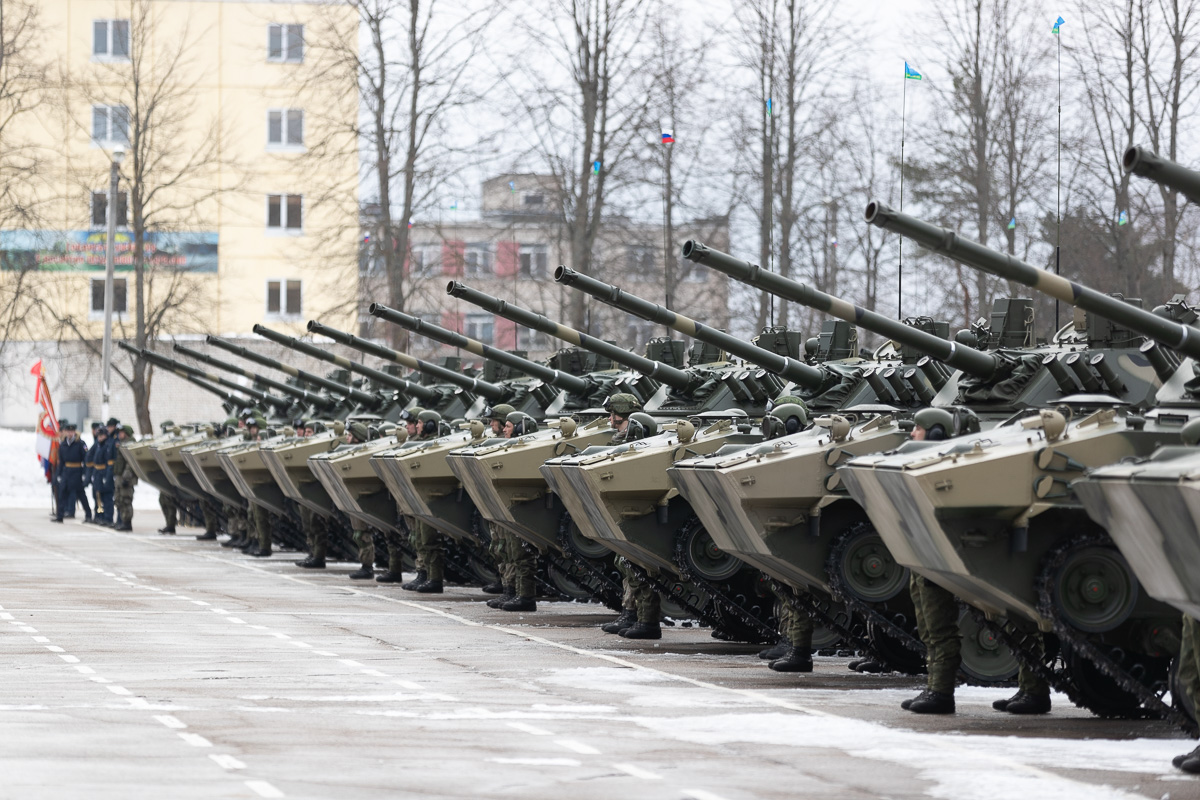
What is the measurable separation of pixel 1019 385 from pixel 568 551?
588cm

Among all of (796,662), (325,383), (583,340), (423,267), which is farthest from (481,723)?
(423,267)

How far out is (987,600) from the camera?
12.2 m

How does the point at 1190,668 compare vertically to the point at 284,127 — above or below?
below

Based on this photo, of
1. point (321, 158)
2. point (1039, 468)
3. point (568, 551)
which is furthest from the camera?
point (321, 158)

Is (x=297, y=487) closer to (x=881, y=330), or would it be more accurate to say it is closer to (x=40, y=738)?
(x=881, y=330)

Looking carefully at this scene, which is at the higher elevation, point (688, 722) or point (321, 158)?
point (321, 158)

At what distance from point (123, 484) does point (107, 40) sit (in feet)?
59.5

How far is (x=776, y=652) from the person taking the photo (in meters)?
16.0

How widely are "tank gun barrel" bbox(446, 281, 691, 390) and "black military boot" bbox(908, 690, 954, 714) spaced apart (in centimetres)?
790

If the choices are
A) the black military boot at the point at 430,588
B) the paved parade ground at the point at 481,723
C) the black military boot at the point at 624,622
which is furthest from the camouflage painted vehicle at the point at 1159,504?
the black military boot at the point at 430,588

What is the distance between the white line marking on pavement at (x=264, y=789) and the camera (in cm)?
909

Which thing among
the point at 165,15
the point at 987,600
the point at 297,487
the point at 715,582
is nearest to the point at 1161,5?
the point at 297,487

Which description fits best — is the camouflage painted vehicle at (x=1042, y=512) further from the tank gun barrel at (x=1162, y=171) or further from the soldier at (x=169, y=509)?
the soldier at (x=169, y=509)

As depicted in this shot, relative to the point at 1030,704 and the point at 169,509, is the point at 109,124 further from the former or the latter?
the point at 1030,704
